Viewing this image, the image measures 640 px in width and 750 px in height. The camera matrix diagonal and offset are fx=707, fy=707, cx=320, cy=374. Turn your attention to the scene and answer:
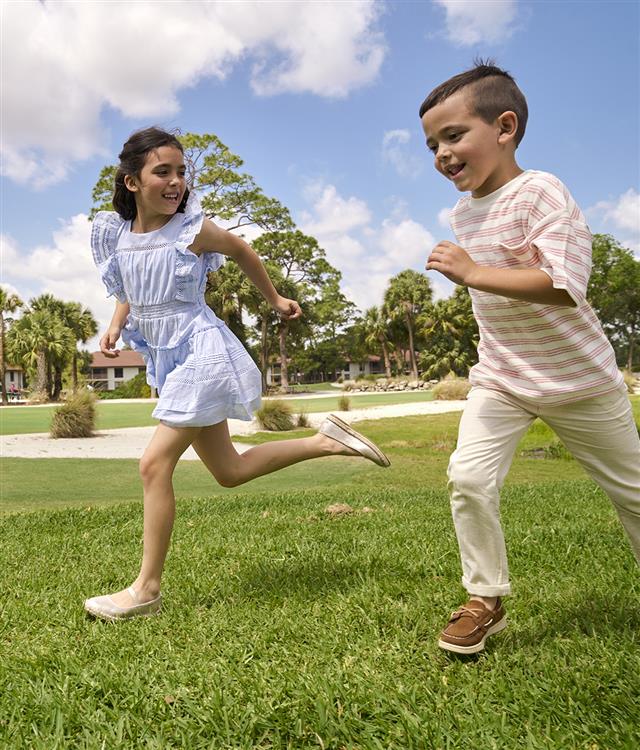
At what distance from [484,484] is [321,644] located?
83cm

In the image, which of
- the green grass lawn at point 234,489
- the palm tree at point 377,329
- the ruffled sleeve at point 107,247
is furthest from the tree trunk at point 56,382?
the ruffled sleeve at point 107,247

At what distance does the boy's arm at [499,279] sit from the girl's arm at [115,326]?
→ 183 cm

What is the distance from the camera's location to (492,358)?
2.48 metres

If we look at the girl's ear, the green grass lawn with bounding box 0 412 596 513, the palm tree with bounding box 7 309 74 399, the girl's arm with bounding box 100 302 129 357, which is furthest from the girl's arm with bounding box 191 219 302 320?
the palm tree with bounding box 7 309 74 399

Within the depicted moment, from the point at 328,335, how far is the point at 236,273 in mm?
24218

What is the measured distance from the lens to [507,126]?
238 cm

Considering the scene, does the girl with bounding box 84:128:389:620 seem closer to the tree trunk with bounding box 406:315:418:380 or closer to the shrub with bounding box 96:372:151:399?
the shrub with bounding box 96:372:151:399

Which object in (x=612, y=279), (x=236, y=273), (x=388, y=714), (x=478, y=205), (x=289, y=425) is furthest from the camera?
(x=612, y=279)

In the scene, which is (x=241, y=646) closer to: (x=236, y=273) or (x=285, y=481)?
(x=285, y=481)

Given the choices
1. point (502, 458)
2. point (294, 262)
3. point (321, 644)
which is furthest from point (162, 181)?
point (294, 262)

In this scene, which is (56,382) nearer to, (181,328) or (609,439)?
(181,328)

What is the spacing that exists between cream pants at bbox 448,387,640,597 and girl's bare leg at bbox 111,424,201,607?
1214mm

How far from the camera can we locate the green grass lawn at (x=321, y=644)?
197 cm

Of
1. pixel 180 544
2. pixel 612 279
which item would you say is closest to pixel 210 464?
pixel 180 544
